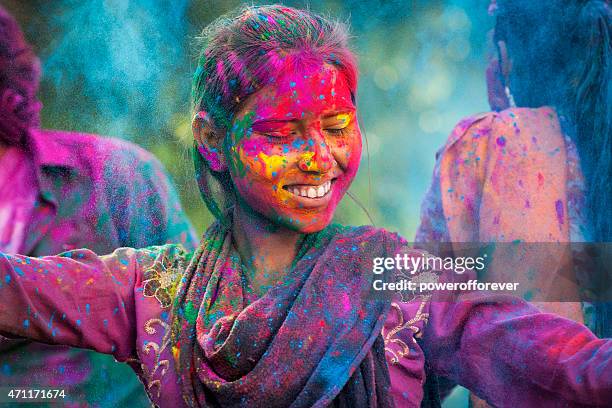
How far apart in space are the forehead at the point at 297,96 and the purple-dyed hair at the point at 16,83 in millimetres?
811

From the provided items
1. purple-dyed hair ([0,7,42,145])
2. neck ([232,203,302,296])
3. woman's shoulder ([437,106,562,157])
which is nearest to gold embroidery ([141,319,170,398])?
neck ([232,203,302,296])

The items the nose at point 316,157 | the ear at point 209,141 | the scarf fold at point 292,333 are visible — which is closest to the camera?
the scarf fold at point 292,333

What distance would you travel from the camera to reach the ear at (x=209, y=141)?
202 cm

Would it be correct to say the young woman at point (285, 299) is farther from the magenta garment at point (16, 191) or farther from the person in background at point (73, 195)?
the magenta garment at point (16, 191)

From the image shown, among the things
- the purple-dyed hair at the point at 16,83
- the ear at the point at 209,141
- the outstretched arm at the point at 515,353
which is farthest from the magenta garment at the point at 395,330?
the purple-dyed hair at the point at 16,83

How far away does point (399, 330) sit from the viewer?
1931mm

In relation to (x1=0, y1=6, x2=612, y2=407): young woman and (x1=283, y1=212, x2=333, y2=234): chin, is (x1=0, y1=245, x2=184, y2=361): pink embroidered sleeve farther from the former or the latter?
(x1=283, y1=212, x2=333, y2=234): chin

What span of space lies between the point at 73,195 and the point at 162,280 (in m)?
0.54

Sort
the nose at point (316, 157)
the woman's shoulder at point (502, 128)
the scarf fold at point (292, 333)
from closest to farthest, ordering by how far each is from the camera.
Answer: the scarf fold at point (292, 333)
the nose at point (316, 157)
the woman's shoulder at point (502, 128)

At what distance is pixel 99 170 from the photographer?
7.84 feet

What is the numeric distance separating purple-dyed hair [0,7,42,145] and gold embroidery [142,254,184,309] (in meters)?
0.69

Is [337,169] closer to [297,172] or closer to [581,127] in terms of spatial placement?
[297,172]

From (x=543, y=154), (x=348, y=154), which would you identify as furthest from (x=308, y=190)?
(x=543, y=154)

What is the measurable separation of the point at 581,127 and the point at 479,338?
0.90m
